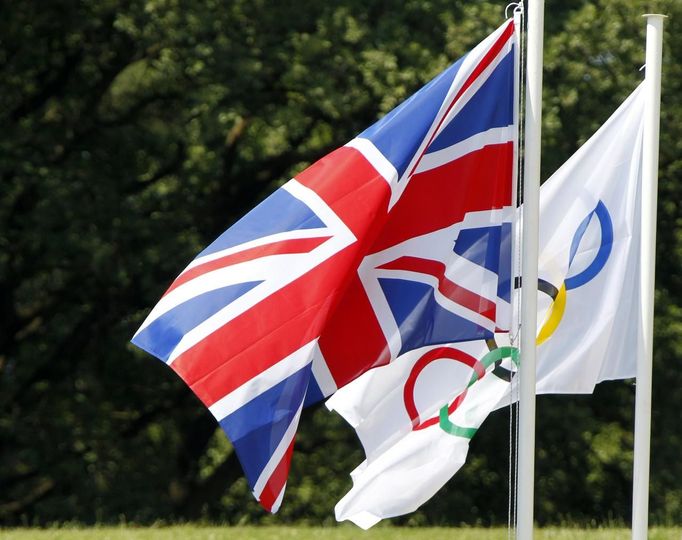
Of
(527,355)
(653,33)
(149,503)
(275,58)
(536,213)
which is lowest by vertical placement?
(149,503)

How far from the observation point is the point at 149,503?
55.8 feet

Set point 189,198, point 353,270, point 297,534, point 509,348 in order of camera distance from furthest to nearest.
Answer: point 189,198 < point 297,534 < point 509,348 < point 353,270

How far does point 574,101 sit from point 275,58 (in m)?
3.51

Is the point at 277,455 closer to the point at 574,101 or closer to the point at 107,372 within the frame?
the point at 574,101

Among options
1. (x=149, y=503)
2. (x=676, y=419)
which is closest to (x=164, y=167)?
(x=149, y=503)

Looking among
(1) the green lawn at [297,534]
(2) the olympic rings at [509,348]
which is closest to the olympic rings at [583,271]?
(2) the olympic rings at [509,348]

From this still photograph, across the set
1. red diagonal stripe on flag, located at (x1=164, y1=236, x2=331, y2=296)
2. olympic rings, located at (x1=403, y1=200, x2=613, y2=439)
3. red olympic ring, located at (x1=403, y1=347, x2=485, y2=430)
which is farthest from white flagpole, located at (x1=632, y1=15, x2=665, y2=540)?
red diagonal stripe on flag, located at (x1=164, y1=236, x2=331, y2=296)

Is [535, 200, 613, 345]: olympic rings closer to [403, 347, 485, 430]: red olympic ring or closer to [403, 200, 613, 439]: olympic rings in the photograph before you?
[403, 200, 613, 439]: olympic rings

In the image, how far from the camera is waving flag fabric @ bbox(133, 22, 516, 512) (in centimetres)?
457

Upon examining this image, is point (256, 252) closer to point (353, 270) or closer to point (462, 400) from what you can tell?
point (353, 270)

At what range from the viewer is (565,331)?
539 centimetres

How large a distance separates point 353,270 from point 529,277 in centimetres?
64

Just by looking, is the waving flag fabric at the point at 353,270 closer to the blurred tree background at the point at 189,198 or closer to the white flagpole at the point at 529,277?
the white flagpole at the point at 529,277

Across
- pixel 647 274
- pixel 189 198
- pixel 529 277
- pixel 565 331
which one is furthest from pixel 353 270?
pixel 189 198
